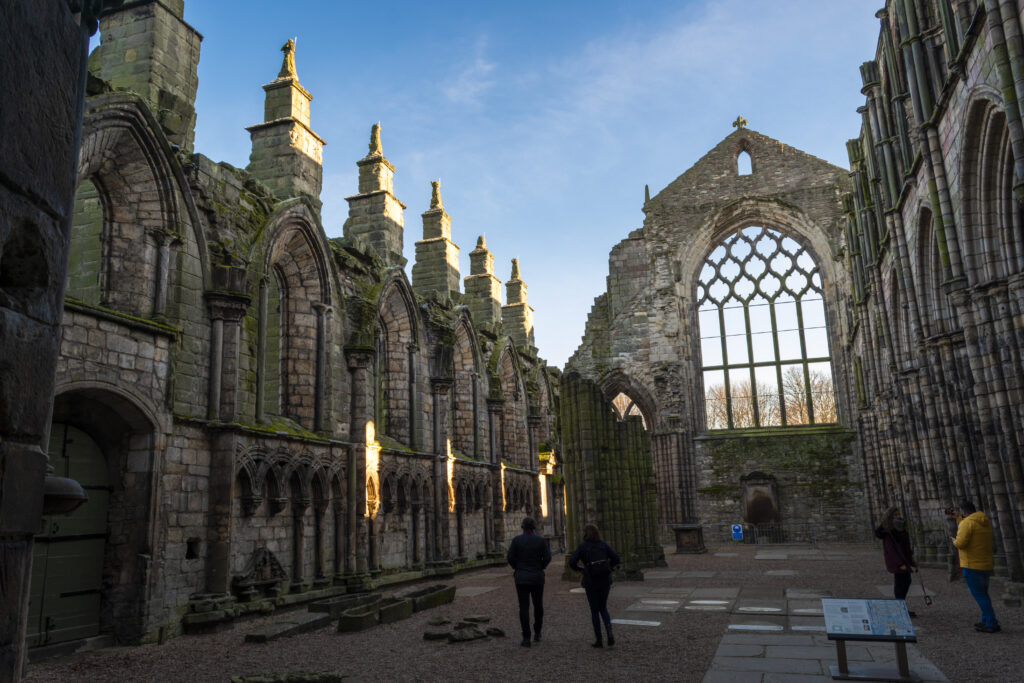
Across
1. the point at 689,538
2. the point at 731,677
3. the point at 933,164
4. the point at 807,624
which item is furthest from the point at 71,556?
the point at 689,538

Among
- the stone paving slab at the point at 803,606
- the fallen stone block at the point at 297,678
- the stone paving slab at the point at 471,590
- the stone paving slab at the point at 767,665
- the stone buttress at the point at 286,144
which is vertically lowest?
the stone paving slab at the point at 471,590

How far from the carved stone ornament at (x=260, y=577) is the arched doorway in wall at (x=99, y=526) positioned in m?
1.64

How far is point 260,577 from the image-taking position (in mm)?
10336

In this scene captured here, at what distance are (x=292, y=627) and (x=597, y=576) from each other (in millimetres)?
3520

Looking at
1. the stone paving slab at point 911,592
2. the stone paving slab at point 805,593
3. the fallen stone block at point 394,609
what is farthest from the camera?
Result: the stone paving slab at point 805,593

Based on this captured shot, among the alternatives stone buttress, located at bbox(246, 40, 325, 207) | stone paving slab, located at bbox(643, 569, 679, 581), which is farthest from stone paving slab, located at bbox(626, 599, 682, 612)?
stone buttress, located at bbox(246, 40, 325, 207)

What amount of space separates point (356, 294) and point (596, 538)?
26.1ft

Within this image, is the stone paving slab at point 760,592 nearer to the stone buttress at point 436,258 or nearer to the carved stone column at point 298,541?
the carved stone column at point 298,541

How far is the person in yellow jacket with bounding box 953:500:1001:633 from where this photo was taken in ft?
22.8

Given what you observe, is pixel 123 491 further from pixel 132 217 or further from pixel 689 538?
pixel 689 538

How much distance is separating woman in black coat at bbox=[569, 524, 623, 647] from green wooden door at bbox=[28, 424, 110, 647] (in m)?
5.20

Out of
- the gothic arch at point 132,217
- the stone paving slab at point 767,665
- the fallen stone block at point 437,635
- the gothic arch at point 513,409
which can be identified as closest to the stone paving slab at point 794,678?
the stone paving slab at point 767,665

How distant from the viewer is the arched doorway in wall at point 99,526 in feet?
25.7

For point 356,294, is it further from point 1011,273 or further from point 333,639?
point 1011,273
